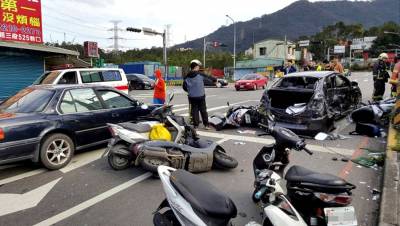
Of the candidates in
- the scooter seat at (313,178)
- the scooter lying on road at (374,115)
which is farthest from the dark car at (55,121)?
the scooter lying on road at (374,115)

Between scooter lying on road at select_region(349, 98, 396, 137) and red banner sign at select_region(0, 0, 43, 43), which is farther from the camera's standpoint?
red banner sign at select_region(0, 0, 43, 43)

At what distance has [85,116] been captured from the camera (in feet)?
19.8

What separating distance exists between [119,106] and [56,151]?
1.70 meters

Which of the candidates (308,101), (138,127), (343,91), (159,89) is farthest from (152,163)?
(343,91)

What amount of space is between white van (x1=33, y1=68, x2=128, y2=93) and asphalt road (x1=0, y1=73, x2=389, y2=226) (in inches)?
235

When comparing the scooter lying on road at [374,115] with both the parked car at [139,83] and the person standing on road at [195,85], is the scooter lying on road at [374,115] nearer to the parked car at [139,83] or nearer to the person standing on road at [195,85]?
the person standing on road at [195,85]

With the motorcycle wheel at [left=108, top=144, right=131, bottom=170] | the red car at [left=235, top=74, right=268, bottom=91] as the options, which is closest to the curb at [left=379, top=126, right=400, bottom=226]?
the motorcycle wheel at [left=108, top=144, right=131, bottom=170]

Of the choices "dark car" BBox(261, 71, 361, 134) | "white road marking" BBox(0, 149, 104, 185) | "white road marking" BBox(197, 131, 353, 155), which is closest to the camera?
"white road marking" BBox(0, 149, 104, 185)

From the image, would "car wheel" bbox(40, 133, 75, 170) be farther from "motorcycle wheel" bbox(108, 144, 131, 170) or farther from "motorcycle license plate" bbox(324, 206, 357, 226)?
"motorcycle license plate" bbox(324, 206, 357, 226)

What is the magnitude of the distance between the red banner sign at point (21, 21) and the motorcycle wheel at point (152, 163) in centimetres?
1353

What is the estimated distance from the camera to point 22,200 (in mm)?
4410

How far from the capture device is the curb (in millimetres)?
3465

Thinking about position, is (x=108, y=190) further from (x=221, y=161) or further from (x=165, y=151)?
(x=221, y=161)

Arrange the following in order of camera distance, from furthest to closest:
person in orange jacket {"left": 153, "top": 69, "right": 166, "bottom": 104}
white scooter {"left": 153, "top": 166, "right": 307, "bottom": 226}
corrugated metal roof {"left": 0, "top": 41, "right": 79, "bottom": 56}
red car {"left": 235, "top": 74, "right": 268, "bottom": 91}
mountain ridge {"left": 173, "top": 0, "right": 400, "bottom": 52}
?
mountain ridge {"left": 173, "top": 0, "right": 400, "bottom": 52} → red car {"left": 235, "top": 74, "right": 268, "bottom": 91} → corrugated metal roof {"left": 0, "top": 41, "right": 79, "bottom": 56} → person in orange jacket {"left": 153, "top": 69, "right": 166, "bottom": 104} → white scooter {"left": 153, "top": 166, "right": 307, "bottom": 226}
